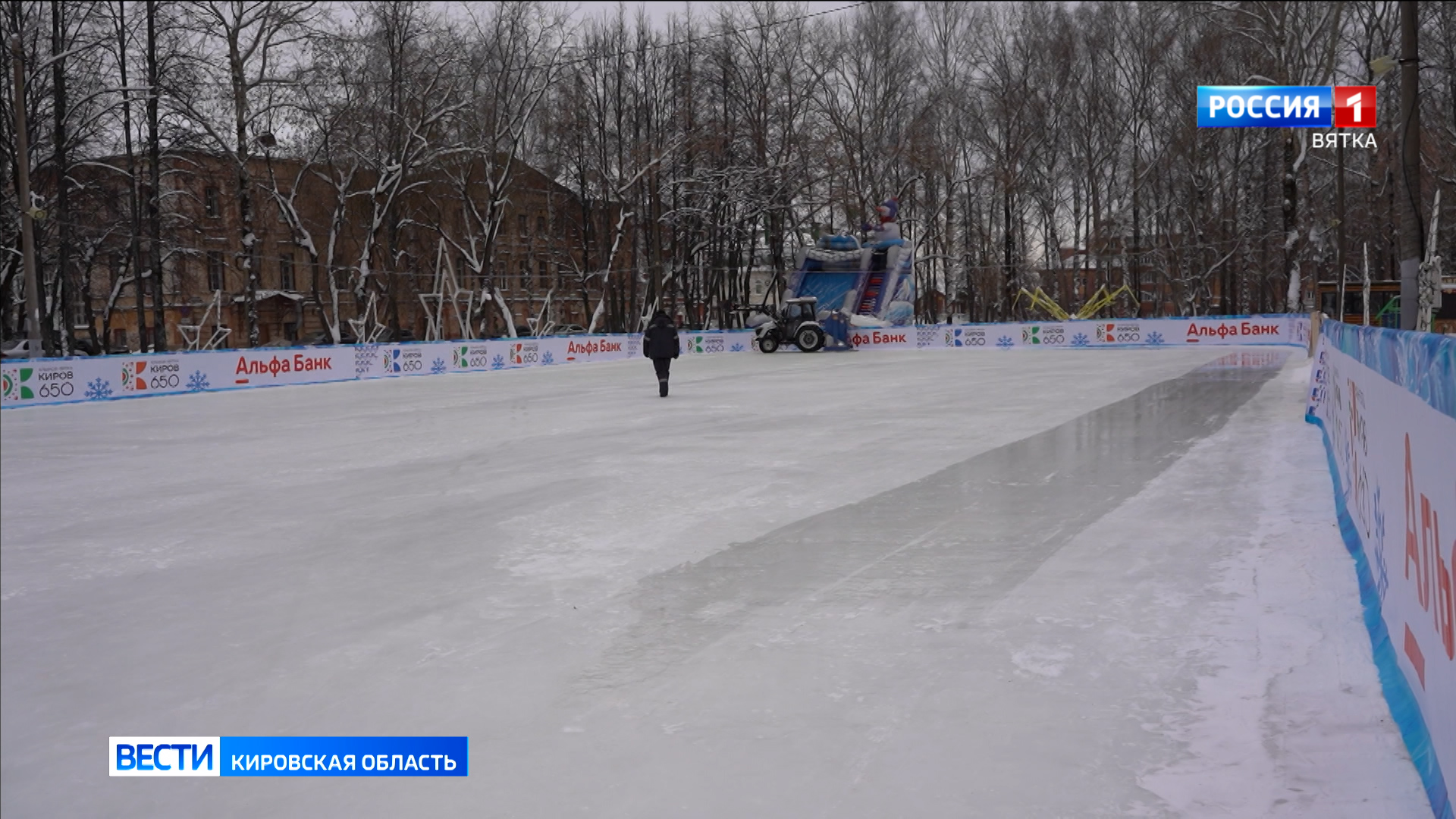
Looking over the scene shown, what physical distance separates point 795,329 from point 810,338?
0.89m

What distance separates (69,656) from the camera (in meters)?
6.09

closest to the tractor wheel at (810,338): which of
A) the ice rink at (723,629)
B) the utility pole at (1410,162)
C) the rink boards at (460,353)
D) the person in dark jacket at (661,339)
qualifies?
the rink boards at (460,353)

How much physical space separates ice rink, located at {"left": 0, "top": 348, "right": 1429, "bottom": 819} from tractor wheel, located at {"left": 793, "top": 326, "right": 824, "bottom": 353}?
2901 centimetres

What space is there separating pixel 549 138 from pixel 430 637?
49.3 metres

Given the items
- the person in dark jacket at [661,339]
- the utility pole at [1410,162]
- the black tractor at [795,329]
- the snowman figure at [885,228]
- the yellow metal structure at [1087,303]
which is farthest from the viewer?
the yellow metal structure at [1087,303]

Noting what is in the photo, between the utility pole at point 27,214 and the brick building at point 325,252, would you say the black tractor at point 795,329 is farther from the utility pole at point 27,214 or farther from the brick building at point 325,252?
the utility pole at point 27,214

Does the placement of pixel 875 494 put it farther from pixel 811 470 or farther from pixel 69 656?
pixel 69 656

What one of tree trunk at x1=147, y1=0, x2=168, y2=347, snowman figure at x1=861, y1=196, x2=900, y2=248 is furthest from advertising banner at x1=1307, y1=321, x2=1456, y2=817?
snowman figure at x1=861, y1=196, x2=900, y2=248

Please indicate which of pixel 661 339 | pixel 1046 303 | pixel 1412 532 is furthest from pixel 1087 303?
pixel 1412 532

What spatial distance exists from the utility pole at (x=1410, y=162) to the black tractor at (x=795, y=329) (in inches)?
1090

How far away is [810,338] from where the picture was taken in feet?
141

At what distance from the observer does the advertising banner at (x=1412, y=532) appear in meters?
3.84

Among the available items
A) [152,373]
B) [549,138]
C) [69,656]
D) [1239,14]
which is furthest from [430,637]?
[549,138]

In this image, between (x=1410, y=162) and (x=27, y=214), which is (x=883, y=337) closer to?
(x=27, y=214)
